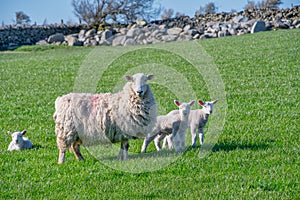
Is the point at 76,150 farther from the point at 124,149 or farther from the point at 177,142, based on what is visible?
the point at 177,142

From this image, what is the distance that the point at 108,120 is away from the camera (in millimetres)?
6895

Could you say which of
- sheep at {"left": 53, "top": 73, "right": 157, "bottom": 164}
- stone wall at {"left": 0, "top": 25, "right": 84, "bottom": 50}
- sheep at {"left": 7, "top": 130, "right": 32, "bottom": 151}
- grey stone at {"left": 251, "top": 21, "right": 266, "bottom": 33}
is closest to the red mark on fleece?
sheep at {"left": 53, "top": 73, "right": 157, "bottom": 164}

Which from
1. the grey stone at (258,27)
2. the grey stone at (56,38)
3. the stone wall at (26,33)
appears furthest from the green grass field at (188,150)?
the stone wall at (26,33)

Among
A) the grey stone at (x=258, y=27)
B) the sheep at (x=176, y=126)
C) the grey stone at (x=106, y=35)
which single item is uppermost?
the grey stone at (x=258, y=27)

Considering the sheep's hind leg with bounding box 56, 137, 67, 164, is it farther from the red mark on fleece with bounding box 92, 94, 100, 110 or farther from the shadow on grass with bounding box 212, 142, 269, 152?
the shadow on grass with bounding box 212, 142, 269, 152

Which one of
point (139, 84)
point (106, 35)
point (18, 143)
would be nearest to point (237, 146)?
point (139, 84)

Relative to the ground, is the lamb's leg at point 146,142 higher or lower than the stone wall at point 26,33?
lower

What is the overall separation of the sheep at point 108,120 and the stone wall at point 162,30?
24.6 metres

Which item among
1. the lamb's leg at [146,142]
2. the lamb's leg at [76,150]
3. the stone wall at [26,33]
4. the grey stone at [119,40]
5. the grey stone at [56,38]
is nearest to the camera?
the lamb's leg at [76,150]

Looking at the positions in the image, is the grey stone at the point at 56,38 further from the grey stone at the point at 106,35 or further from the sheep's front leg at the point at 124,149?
the sheep's front leg at the point at 124,149

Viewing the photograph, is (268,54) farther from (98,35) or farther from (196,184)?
(98,35)

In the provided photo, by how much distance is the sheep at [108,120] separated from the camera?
6883 mm

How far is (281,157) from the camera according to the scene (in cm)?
692

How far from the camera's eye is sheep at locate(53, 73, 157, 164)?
6.88 metres
